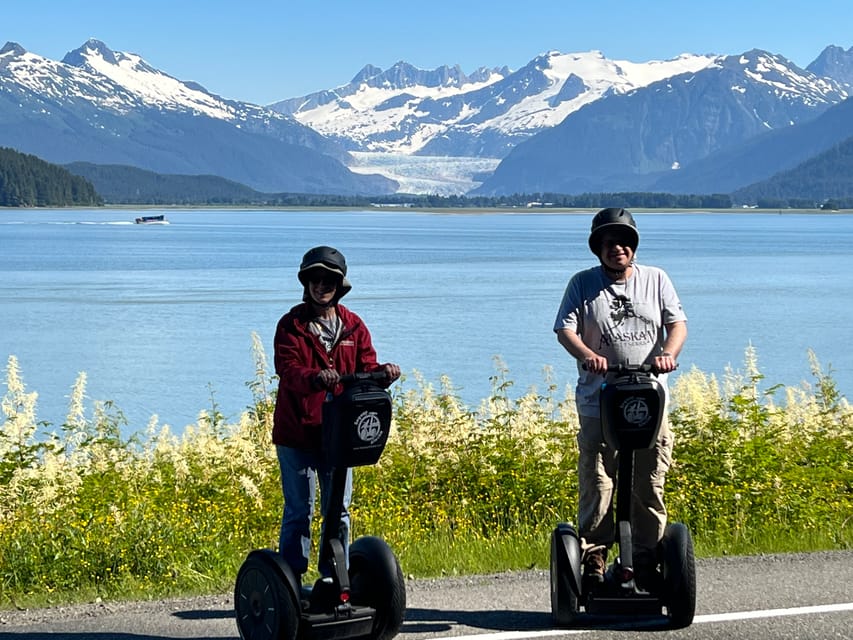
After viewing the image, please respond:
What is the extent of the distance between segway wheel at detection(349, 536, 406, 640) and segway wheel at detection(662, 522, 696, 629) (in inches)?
61.6

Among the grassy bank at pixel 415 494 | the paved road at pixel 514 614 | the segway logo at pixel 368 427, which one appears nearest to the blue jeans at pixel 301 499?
the segway logo at pixel 368 427

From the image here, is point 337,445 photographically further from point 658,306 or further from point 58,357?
point 58,357

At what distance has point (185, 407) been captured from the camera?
31.7 meters

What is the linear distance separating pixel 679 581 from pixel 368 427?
82.4 inches

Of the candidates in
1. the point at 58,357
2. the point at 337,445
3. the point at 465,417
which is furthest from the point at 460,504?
the point at 58,357

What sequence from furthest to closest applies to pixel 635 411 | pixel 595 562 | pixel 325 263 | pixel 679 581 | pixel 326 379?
1. pixel 595 562
2. pixel 679 581
3. pixel 635 411
4. pixel 325 263
5. pixel 326 379

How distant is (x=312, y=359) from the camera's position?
740cm

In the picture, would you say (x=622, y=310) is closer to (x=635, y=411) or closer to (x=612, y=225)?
(x=612, y=225)

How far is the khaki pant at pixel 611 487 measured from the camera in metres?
7.89

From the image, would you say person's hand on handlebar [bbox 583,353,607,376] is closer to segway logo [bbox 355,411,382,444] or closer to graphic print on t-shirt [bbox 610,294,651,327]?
graphic print on t-shirt [bbox 610,294,651,327]

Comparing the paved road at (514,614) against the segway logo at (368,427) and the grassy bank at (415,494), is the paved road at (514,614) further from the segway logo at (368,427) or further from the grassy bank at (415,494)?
the segway logo at (368,427)

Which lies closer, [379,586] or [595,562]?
[379,586]

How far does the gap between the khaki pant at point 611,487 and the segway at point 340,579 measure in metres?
1.36

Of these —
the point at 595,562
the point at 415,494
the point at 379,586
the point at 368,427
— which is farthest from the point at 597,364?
the point at 415,494
